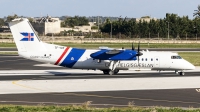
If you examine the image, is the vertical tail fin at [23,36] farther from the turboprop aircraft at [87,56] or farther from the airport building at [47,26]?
the airport building at [47,26]

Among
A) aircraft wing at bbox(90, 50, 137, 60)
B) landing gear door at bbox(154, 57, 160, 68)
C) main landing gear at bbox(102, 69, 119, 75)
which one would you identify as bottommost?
main landing gear at bbox(102, 69, 119, 75)

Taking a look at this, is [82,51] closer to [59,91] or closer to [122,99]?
[59,91]

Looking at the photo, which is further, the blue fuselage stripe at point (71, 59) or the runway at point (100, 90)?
the blue fuselage stripe at point (71, 59)

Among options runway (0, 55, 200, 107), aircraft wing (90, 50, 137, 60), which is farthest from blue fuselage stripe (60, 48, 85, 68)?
aircraft wing (90, 50, 137, 60)

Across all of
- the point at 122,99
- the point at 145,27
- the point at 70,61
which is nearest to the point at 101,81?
the point at 70,61

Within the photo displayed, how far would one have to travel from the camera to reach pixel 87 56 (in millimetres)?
43375

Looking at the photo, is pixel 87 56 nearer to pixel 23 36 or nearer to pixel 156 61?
pixel 23 36

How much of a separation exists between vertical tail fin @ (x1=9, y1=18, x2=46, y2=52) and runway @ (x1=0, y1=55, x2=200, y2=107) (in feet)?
8.24

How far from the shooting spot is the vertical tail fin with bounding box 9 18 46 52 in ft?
139

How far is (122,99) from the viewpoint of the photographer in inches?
1107

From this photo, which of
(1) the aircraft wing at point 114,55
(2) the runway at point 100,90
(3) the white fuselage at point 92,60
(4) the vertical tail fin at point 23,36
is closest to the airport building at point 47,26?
(3) the white fuselage at point 92,60

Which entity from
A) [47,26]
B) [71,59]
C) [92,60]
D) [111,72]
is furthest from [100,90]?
[47,26]

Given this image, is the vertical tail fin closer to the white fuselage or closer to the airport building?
the white fuselage

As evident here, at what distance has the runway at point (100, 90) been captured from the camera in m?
27.2
